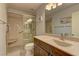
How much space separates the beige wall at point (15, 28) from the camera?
180cm

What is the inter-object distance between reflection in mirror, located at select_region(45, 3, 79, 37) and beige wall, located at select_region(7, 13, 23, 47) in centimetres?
47

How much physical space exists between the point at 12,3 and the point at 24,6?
0.57 ft

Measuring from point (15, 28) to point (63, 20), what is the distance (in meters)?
0.78

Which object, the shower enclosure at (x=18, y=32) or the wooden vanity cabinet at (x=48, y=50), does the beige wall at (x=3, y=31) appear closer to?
the shower enclosure at (x=18, y=32)

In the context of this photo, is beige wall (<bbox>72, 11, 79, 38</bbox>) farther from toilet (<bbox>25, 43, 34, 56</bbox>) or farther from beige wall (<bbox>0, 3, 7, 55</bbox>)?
beige wall (<bbox>0, 3, 7, 55</bbox>)

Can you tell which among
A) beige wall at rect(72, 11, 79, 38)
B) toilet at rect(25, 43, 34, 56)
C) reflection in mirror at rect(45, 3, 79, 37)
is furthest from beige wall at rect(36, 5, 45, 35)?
beige wall at rect(72, 11, 79, 38)

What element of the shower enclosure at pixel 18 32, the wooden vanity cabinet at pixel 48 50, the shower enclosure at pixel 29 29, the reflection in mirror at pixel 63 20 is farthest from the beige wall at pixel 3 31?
the reflection in mirror at pixel 63 20

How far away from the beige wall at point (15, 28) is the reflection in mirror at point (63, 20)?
1.55 ft

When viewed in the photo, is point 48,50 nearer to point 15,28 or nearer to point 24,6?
point 15,28

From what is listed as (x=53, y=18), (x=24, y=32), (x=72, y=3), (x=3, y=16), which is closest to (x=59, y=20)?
(x=53, y=18)

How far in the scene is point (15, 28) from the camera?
1.83 meters

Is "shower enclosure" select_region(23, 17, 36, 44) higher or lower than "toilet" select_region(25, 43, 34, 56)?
higher

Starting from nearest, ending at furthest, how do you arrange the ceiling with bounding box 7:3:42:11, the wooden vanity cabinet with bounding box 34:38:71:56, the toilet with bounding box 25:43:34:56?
the wooden vanity cabinet with bounding box 34:38:71:56 < the ceiling with bounding box 7:3:42:11 < the toilet with bounding box 25:43:34:56

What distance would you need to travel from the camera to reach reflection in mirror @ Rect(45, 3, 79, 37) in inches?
75.0
